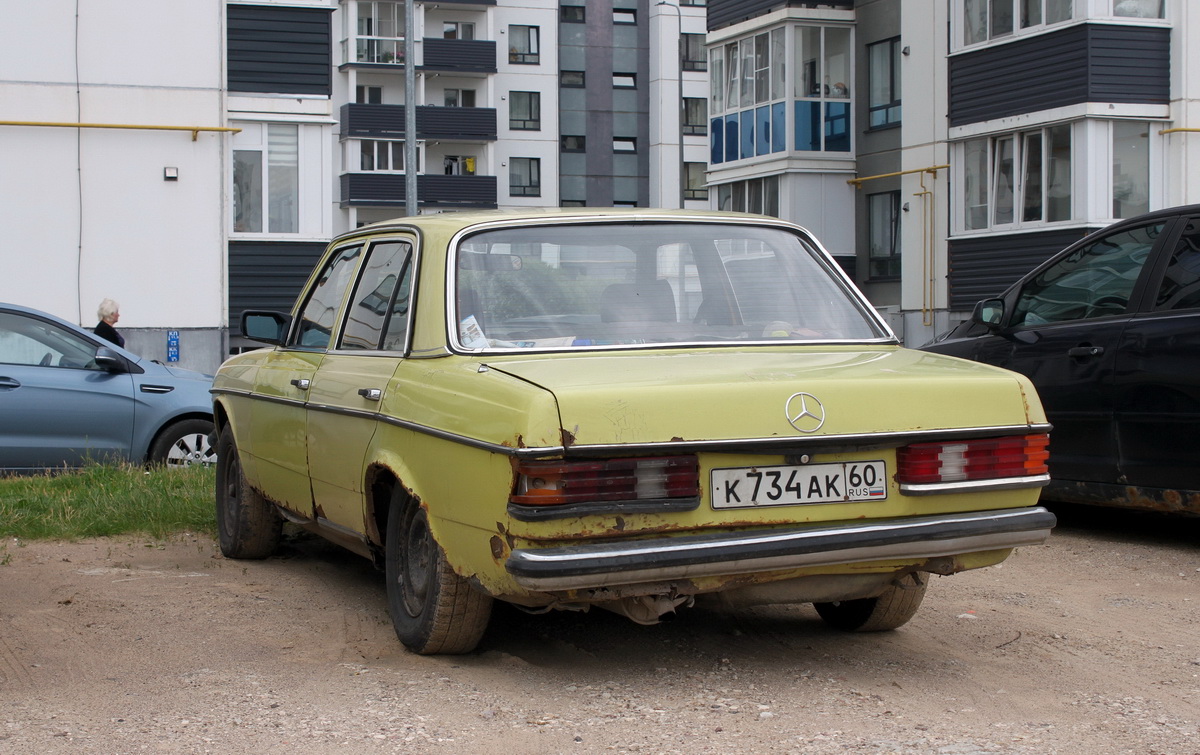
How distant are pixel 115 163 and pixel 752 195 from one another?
1676 cm

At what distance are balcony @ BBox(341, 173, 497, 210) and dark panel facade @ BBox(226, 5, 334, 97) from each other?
2986 centimetres

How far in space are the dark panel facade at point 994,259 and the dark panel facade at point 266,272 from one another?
12.1 metres

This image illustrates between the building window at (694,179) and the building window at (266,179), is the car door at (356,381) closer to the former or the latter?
the building window at (266,179)

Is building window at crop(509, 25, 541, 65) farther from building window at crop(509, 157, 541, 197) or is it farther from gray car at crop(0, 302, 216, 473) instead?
gray car at crop(0, 302, 216, 473)

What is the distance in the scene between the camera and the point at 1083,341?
793cm

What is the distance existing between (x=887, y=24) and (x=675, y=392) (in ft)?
97.2

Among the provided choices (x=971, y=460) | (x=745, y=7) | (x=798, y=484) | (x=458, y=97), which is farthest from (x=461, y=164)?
(x=798, y=484)

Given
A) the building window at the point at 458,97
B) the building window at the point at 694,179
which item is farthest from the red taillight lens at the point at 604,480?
the building window at the point at 694,179

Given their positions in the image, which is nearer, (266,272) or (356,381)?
(356,381)

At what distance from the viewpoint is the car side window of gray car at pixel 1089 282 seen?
309 inches

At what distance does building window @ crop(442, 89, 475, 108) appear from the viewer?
5909cm

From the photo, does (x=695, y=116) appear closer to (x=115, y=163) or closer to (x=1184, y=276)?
(x=115, y=163)

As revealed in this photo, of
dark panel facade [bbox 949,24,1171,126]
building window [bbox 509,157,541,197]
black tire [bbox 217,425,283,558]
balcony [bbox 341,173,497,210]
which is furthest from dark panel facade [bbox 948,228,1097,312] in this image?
building window [bbox 509,157,541,197]

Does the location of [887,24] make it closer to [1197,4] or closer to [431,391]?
[1197,4]
